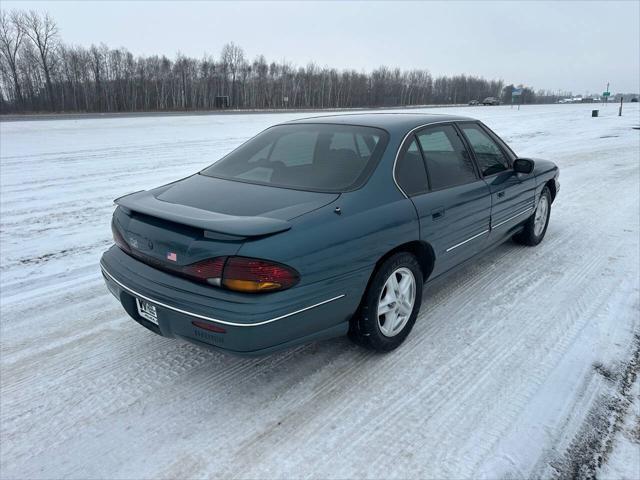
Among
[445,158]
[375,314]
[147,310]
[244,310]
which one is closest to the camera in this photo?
[244,310]

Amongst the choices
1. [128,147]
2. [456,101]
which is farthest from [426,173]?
[456,101]

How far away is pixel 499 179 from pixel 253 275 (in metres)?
2.85

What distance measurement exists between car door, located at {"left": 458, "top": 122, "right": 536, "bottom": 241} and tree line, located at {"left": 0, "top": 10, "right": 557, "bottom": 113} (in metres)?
65.3

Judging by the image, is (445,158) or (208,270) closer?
(208,270)

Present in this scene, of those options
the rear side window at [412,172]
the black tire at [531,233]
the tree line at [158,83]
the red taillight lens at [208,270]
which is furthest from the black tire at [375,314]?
the tree line at [158,83]

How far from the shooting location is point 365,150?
318cm

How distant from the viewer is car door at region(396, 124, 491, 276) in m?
3.22

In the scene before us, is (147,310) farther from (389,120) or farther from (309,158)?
(389,120)

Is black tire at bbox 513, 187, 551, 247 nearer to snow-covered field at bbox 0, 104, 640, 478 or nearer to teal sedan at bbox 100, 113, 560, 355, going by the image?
snow-covered field at bbox 0, 104, 640, 478

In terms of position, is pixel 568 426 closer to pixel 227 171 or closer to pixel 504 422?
pixel 504 422

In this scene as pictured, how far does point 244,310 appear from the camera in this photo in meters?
2.28

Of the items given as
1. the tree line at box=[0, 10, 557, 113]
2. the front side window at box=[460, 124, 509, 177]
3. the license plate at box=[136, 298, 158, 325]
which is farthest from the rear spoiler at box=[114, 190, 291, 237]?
the tree line at box=[0, 10, 557, 113]

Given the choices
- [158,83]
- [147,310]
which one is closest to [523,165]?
[147,310]

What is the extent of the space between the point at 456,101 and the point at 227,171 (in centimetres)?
12163
